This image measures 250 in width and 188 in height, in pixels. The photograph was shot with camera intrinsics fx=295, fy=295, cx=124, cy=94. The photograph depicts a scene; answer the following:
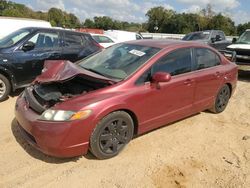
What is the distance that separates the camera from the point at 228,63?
6.25 meters

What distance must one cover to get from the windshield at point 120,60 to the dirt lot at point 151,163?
45.9 inches

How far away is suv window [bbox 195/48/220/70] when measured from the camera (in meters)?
5.41

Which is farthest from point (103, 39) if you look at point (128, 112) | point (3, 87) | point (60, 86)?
point (128, 112)

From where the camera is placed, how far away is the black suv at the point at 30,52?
6672mm

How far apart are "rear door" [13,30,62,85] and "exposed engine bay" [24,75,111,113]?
92.1 inches

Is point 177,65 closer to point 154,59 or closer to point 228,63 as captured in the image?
point 154,59

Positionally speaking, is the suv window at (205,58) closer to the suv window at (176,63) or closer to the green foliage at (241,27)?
the suv window at (176,63)

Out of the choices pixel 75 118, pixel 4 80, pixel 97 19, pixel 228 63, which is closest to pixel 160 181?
pixel 75 118

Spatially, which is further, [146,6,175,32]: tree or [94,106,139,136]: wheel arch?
[146,6,175,32]: tree

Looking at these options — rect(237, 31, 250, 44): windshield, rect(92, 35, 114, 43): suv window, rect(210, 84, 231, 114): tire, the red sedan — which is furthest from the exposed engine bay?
rect(92, 35, 114, 43): suv window

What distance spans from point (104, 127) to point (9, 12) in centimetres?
6259

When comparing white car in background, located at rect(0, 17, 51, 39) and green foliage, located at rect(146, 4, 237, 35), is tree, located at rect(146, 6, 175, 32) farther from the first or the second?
white car in background, located at rect(0, 17, 51, 39)

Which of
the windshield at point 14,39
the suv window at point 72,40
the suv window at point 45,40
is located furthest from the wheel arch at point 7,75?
the suv window at point 72,40

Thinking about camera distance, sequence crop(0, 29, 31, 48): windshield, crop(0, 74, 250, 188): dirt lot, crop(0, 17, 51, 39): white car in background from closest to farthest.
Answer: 1. crop(0, 74, 250, 188): dirt lot
2. crop(0, 29, 31, 48): windshield
3. crop(0, 17, 51, 39): white car in background
